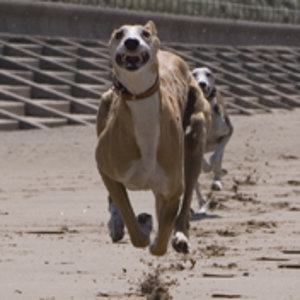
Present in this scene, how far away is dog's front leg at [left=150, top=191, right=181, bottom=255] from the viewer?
673 cm

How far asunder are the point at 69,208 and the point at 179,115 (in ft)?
13.7

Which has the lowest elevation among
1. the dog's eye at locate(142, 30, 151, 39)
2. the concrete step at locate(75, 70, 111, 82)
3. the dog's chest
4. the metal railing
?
the metal railing

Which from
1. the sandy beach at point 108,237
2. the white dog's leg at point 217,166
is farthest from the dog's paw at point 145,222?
the white dog's leg at point 217,166

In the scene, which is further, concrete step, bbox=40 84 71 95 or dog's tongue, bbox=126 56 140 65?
concrete step, bbox=40 84 71 95

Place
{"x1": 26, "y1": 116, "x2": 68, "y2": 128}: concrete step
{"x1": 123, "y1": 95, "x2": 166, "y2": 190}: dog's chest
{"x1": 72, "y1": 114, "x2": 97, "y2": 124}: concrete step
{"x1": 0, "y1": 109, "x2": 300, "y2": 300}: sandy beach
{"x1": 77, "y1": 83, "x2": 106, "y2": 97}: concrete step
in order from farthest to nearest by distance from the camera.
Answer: {"x1": 77, "y1": 83, "x2": 106, "y2": 97}: concrete step → {"x1": 72, "y1": 114, "x2": 97, "y2": 124}: concrete step → {"x1": 26, "y1": 116, "x2": 68, "y2": 128}: concrete step → {"x1": 0, "y1": 109, "x2": 300, "y2": 300}: sandy beach → {"x1": 123, "y1": 95, "x2": 166, "y2": 190}: dog's chest

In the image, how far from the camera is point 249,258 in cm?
795

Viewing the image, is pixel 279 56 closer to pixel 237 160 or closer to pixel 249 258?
pixel 237 160

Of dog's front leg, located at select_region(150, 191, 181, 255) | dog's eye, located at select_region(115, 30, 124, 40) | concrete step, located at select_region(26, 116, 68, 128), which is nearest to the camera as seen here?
dog's eye, located at select_region(115, 30, 124, 40)

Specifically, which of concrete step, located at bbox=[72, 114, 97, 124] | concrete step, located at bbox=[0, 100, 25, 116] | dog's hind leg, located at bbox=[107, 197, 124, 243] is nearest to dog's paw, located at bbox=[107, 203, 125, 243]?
dog's hind leg, located at bbox=[107, 197, 124, 243]

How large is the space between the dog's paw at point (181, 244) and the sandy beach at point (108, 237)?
21cm

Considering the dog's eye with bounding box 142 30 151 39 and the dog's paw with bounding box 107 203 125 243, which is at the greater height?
the dog's eye with bounding box 142 30 151 39

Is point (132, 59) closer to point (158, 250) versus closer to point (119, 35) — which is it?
point (119, 35)

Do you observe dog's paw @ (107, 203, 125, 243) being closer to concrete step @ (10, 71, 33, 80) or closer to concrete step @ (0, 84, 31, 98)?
concrete step @ (0, 84, 31, 98)

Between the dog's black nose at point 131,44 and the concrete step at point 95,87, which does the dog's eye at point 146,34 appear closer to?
the dog's black nose at point 131,44
